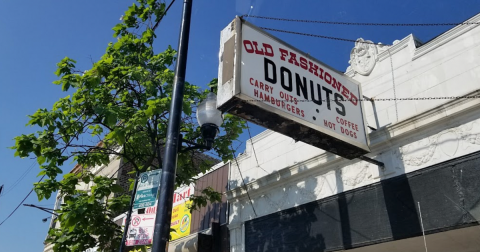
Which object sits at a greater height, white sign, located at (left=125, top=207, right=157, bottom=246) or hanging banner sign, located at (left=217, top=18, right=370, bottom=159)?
hanging banner sign, located at (left=217, top=18, right=370, bottom=159)

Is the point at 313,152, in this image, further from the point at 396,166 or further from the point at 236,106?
the point at 236,106

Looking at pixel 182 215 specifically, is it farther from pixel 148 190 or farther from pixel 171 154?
pixel 171 154

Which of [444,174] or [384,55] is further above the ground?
[384,55]

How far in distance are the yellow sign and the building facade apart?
2.88 m

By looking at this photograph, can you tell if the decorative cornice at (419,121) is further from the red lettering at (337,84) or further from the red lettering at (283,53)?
the red lettering at (283,53)

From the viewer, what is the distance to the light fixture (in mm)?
6656

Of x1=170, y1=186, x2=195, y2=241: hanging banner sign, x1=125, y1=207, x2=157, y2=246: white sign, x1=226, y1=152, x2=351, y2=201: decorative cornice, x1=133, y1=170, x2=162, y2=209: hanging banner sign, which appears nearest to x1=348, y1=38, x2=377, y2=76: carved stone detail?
x1=226, y1=152, x2=351, y2=201: decorative cornice

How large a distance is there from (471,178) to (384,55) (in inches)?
127

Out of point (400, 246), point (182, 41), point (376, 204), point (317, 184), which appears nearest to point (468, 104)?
point (376, 204)

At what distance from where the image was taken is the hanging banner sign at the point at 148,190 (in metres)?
6.21

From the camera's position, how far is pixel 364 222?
776cm

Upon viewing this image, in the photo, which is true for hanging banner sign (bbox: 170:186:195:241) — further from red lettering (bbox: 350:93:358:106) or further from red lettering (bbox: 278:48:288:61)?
red lettering (bbox: 278:48:288:61)

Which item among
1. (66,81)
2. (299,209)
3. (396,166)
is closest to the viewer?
(396,166)

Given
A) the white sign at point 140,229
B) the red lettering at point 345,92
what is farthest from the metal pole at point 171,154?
the red lettering at point 345,92
